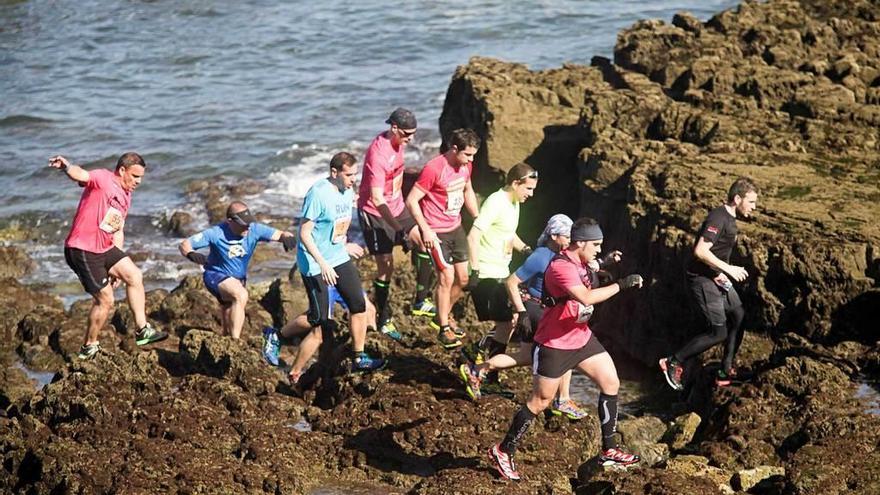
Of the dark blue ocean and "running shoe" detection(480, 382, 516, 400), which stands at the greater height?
"running shoe" detection(480, 382, 516, 400)

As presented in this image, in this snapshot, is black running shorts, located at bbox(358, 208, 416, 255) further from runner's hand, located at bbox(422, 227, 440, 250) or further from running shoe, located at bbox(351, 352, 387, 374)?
running shoe, located at bbox(351, 352, 387, 374)

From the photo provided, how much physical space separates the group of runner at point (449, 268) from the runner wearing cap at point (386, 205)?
0.05 feet

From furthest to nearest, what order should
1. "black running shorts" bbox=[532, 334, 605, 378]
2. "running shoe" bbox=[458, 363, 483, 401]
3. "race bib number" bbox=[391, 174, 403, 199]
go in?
"race bib number" bbox=[391, 174, 403, 199], "running shoe" bbox=[458, 363, 483, 401], "black running shorts" bbox=[532, 334, 605, 378]

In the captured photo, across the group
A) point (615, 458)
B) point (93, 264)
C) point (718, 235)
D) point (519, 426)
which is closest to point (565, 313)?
point (519, 426)

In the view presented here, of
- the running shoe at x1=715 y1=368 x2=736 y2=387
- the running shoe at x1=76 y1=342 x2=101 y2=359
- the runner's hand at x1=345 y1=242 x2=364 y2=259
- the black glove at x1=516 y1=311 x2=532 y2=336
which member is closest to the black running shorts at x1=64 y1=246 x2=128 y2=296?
the running shoe at x1=76 y1=342 x2=101 y2=359

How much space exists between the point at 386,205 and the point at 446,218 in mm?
676

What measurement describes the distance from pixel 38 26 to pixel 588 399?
28406 millimetres

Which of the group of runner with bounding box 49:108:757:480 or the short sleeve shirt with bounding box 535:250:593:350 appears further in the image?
the group of runner with bounding box 49:108:757:480

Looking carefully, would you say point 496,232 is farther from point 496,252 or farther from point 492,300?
point 492,300

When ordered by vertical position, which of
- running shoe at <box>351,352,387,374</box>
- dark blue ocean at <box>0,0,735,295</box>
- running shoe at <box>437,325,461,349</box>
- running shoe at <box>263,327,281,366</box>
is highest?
running shoe at <box>351,352,387,374</box>

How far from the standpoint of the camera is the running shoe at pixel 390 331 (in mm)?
12052

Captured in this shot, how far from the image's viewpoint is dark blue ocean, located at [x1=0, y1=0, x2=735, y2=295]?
23.1 meters

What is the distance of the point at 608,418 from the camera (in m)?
9.55

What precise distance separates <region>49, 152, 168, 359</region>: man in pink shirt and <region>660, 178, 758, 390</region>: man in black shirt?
17.1 ft
